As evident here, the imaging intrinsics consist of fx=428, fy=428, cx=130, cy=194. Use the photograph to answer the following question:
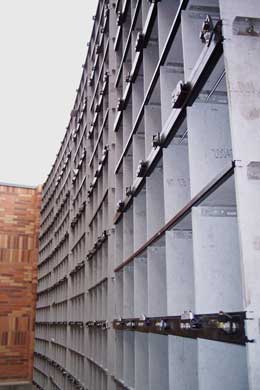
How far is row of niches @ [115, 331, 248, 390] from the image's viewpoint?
1.80m

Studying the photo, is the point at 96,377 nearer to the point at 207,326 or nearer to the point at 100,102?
the point at 100,102

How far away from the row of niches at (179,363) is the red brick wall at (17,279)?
23.7 feet

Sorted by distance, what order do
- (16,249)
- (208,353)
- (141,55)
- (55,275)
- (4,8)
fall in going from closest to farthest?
(208,353) < (141,55) < (4,8) < (55,275) < (16,249)

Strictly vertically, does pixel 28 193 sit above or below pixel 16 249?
above

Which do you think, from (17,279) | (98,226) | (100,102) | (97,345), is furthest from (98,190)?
(17,279)

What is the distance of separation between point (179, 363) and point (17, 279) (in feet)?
30.2

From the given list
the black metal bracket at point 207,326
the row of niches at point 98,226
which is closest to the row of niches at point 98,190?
the row of niches at point 98,226

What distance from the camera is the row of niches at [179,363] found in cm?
180

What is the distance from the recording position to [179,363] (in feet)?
7.87

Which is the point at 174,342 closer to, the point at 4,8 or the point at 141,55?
the point at 141,55

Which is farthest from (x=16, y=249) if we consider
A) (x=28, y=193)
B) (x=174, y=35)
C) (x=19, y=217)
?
(x=174, y=35)

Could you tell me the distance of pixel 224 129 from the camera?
2086mm

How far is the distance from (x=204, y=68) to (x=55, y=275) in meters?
8.37

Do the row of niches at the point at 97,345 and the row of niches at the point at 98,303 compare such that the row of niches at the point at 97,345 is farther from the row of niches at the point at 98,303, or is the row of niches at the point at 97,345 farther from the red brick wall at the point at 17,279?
the red brick wall at the point at 17,279
